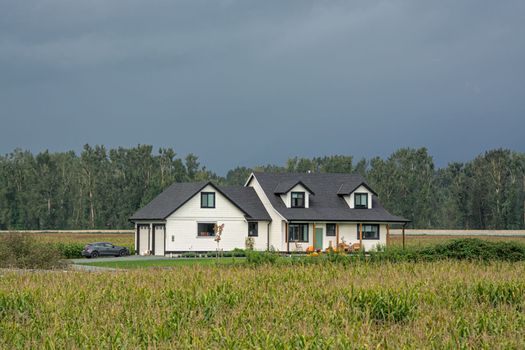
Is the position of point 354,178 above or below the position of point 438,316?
above

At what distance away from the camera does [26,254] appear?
3959cm

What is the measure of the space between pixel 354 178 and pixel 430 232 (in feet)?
141

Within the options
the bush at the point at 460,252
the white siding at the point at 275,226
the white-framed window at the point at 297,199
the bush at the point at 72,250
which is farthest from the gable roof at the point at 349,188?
the bush at the point at 460,252

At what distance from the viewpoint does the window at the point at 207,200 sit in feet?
191

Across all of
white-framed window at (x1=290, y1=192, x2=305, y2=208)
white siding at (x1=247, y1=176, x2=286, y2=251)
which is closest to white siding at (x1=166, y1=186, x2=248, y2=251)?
white siding at (x1=247, y1=176, x2=286, y2=251)

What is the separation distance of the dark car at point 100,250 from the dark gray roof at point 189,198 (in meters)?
2.82

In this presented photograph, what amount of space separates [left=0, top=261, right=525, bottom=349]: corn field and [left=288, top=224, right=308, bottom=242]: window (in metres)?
33.2

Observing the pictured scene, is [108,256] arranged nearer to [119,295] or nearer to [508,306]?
[119,295]

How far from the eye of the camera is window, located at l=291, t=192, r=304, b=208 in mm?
60781

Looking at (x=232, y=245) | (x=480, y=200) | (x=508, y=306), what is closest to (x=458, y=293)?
(x=508, y=306)

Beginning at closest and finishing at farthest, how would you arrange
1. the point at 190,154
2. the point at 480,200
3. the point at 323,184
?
the point at 323,184 < the point at 480,200 < the point at 190,154

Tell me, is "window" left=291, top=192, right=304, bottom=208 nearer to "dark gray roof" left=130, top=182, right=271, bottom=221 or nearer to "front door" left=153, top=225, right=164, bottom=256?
"dark gray roof" left=130, top=182, right=271, bottom=221

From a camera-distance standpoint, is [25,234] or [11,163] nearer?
[25,234]

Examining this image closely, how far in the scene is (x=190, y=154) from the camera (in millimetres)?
123750
